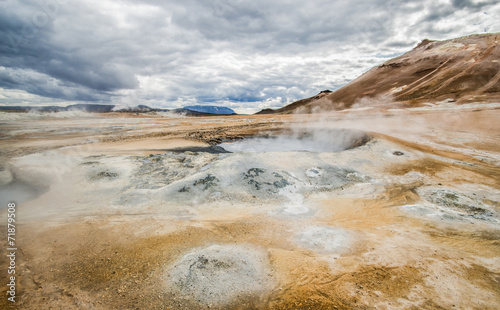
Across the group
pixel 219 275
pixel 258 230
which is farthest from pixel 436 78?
pixel 219 275

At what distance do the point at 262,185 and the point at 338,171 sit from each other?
3.49 meters

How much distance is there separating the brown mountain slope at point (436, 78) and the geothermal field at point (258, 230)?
123ft

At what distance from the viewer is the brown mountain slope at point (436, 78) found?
138 ft

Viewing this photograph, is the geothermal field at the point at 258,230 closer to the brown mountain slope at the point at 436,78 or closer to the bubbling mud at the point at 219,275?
the bubbling mud at the point at 219,275

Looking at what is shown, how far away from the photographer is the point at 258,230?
609 cm

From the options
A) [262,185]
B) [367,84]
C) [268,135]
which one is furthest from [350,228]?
[367,84]

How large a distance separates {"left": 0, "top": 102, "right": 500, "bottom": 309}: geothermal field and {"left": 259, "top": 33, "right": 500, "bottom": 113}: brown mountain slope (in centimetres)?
3755

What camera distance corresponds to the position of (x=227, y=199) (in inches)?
311

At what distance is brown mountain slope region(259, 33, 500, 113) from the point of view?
42.0m

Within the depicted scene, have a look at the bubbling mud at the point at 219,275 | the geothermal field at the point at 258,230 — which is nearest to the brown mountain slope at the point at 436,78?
the geothermal field at the point at 258,230

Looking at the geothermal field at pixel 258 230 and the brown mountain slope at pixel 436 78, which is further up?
the brown mountain slope at pixel 436 78

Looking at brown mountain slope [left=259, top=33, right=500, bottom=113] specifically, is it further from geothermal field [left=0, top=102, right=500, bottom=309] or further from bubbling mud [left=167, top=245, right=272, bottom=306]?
bubbling mud [left=167, top=245, right=272, bottom=306]

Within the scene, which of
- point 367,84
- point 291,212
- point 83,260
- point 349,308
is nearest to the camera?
point 349,308

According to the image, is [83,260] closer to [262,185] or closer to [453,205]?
[262,185]
